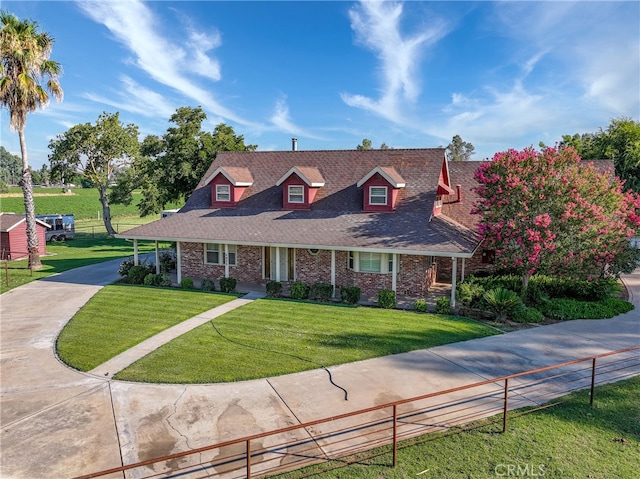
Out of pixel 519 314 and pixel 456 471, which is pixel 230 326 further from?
pixel 519 314

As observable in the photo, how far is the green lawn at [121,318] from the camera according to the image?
12513 mm

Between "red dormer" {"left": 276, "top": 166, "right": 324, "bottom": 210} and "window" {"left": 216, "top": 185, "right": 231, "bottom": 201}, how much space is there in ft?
9.86

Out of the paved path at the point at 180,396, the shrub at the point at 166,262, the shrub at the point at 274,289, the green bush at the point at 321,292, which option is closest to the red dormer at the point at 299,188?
the shrub at the point at 274,289

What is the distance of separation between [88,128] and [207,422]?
37.6 meters

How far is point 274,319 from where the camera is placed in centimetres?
1541

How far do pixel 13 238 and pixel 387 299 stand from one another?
1021 inches

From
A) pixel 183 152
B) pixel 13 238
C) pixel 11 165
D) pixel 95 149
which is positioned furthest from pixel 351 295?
pixel 11 165

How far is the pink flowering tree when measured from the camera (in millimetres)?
15836

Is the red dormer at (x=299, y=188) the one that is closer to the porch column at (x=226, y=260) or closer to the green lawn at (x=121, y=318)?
the porch column at (x=226, y=260)

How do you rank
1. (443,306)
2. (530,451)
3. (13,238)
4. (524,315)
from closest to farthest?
(530,451)
(524,315)
(443,306)
(13,238)

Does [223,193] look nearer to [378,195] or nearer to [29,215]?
[378,195]

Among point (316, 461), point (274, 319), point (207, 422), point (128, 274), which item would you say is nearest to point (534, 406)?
point (316, 461)

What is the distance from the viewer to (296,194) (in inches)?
872

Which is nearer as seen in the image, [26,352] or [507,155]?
[26,352]
